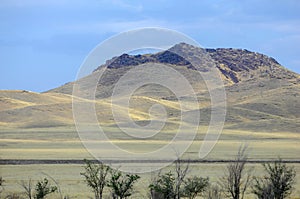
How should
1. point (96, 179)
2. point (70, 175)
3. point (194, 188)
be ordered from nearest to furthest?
point (194, 188), point (96, 179), point (70, 175)

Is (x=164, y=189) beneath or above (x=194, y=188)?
beneath

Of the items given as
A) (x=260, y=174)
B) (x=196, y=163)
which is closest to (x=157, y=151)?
(x=196, y=163)

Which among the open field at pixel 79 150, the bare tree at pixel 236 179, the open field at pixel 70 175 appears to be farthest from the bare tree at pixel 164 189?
the open field at pixel 79 150

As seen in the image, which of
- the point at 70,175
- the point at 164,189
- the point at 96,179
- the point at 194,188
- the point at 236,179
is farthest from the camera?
the point at 70,175

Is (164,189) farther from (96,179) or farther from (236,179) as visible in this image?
(96,179)

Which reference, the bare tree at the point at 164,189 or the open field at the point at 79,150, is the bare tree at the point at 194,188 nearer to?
the bare tree at the point at 164,189

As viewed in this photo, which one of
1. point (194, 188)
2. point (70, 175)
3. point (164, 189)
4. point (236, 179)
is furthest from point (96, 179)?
point (70, 175)

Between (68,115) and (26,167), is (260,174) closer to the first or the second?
(26,167)

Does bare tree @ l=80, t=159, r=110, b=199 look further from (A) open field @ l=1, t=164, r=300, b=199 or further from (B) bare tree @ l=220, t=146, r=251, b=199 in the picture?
(B) bare tree @ l=220, t=146, r=251, b=199

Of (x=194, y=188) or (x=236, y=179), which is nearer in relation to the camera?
(x=236, y=179)

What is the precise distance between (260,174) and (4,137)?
3298 inches

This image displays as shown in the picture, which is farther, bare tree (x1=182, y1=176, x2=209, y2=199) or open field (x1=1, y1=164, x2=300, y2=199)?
open field (x1=1, y1=164, x2=300, y2=199)

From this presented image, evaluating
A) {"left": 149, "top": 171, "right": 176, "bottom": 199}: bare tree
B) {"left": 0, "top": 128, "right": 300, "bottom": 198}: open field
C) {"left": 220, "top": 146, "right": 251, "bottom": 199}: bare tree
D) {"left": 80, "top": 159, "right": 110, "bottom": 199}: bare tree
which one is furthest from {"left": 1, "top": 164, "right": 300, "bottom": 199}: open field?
{"left": 149, "top": 171, "right": 176, "bottom": 199}: bare tree

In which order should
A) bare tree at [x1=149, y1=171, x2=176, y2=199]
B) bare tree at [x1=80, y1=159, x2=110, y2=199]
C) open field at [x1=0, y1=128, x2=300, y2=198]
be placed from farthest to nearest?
open field at [x1=0, y1=128, x2=300, y2=198]
bare tree at [x1=80, y1=159, x2=110, y2=199]
bare tree at [x1=149, y1=171, x2=176, y2=199]
